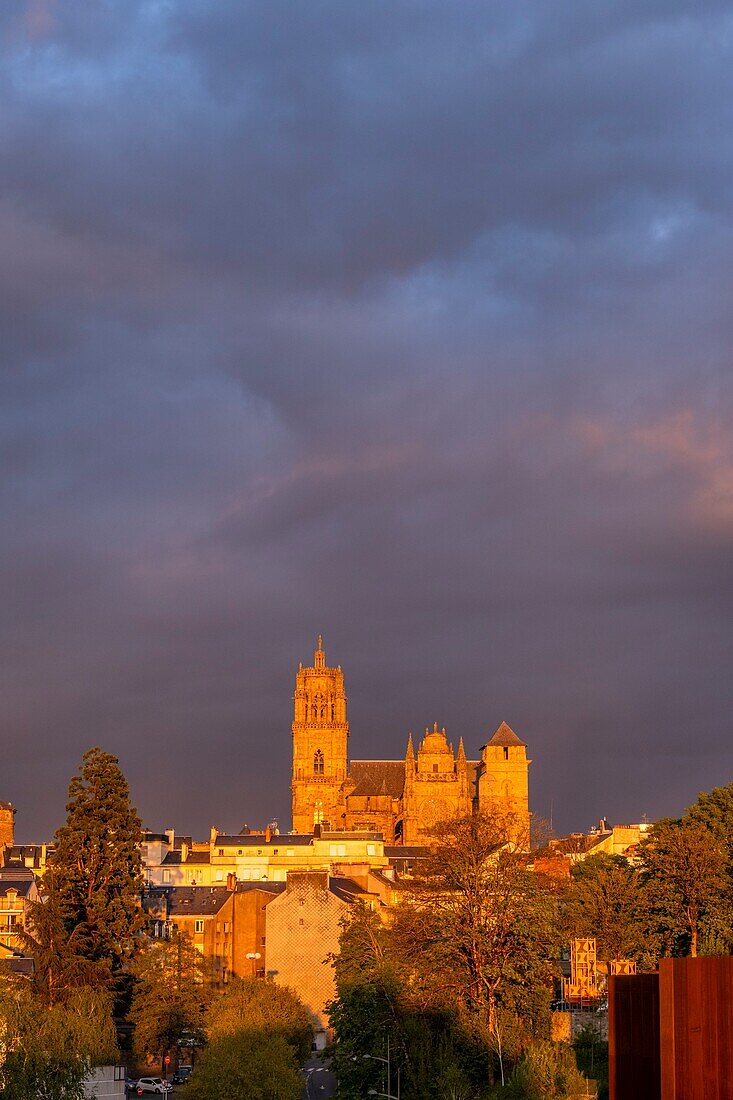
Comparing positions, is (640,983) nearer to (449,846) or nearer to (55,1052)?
(55,1052)

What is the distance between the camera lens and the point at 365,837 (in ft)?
518

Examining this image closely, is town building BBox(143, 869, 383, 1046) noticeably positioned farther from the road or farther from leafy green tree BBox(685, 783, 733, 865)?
leafy green tree BBox(685, 783, 733, 865)

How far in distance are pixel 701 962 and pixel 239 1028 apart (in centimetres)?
4594

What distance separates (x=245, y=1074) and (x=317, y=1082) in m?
21.6

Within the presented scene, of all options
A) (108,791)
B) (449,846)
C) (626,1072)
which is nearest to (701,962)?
(626,1072)

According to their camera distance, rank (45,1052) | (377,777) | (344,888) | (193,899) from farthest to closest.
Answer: (377,777) → (193,899) → (344,888) → (45,1052)

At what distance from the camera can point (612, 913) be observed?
88.0 m

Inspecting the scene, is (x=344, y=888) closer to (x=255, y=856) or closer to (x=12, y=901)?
(x=12, y=901)

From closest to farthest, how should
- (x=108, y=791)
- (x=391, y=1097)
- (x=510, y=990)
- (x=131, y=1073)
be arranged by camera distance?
1. (x=391, y=1097)
2. (x=510, y=990)
3. (x=131, y=1073)
4. (x=108, y=791)

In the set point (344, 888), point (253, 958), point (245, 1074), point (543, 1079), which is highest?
point (344, 888)

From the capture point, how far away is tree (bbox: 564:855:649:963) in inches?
3182

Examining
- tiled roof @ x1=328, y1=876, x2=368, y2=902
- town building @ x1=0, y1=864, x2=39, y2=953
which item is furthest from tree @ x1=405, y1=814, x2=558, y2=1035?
town building @ x1=0, y1=864, x2=39, y2=953

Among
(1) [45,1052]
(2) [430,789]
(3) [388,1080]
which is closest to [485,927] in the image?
(3) [388,1080]

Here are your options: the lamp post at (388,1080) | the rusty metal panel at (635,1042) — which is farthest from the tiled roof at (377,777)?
the rusty metal panel at (635,1042)
